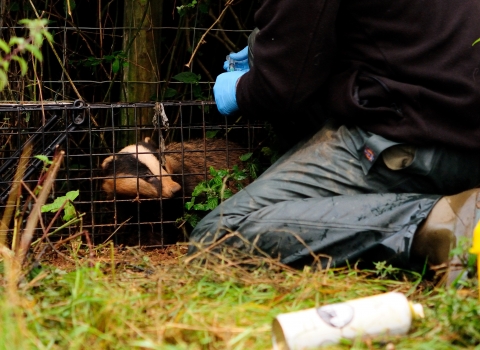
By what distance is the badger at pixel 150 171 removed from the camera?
170 inches

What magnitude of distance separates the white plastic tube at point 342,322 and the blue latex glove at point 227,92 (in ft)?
5.96

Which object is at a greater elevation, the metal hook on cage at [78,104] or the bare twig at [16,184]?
the metal hook on cage at [78,104]

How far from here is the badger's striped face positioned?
14.4 feet

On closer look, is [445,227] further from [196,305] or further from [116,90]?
[116,90]

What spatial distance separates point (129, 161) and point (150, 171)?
148 mm

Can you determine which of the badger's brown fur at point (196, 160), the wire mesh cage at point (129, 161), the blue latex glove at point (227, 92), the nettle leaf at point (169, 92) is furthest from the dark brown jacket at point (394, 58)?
the nettle leaf at point (169, 92)

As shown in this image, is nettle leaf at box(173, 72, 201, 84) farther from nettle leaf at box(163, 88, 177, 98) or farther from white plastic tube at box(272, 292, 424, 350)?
white plastic tube at box(272, 292, 424, 350)

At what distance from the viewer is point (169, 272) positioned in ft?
9.14

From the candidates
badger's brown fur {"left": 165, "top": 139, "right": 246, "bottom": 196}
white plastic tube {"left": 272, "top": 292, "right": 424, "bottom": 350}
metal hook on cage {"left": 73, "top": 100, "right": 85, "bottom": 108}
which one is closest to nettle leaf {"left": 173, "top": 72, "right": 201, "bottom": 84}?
badger's brown fur {"left": 165, "top": 139, "right": 246, "bottom": 196}

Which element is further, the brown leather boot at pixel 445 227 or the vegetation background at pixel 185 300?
the brown leather boot at pixel 445 227

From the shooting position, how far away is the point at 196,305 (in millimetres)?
2447

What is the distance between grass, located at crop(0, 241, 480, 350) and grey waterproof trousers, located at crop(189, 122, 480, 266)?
17 cm

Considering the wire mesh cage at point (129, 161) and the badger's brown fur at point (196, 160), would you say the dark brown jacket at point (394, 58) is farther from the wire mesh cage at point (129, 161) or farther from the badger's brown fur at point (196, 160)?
the badger's brown fur at point (196, 160)

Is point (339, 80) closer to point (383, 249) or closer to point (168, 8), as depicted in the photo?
point (383, 249)
